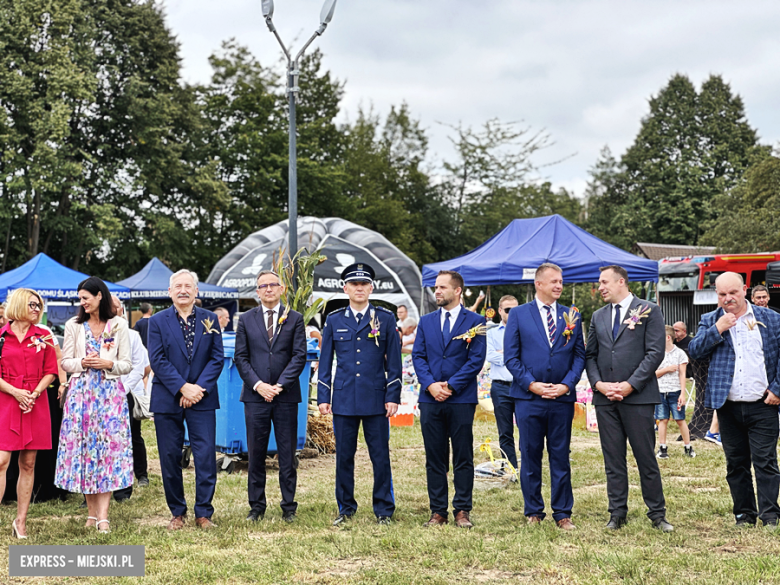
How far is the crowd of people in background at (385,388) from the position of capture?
5777 mm

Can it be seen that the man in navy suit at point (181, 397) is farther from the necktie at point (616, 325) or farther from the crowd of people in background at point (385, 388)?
the necktie at point (616, 325)

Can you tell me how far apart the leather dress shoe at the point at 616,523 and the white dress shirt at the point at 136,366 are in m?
4.40

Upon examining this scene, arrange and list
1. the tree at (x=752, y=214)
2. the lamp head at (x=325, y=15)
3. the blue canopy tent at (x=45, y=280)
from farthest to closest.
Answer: the tree at (x=752, y=214)
the blue canopy tent at (x=45, y=280)
the lamp head at (x=325, y=15)

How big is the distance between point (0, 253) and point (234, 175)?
10165 millimetres

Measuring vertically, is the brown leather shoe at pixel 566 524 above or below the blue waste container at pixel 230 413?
below

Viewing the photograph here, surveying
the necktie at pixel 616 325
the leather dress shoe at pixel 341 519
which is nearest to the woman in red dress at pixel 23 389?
the leather dress shoe at pixel 341 519

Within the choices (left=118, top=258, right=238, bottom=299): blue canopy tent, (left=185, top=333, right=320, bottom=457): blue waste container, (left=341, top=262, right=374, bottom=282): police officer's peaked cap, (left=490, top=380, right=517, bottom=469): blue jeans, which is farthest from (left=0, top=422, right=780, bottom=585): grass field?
(left=118, top=258, right=238, bottom=299): blue canopy tent

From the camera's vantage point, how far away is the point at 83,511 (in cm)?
671

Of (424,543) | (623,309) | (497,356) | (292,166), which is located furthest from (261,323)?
(292,166)

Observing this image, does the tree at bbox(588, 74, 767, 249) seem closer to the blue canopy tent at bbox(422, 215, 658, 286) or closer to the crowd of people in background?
the blue canopy tent at bbox(422, 215, 658, 286)

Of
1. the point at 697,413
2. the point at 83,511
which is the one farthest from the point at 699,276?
the point at 83,511

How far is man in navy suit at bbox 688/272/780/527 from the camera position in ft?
18.9

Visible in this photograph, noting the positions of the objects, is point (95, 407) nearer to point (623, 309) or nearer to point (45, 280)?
point (623, 309)

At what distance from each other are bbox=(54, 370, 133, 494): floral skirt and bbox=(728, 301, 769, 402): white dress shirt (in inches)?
180
